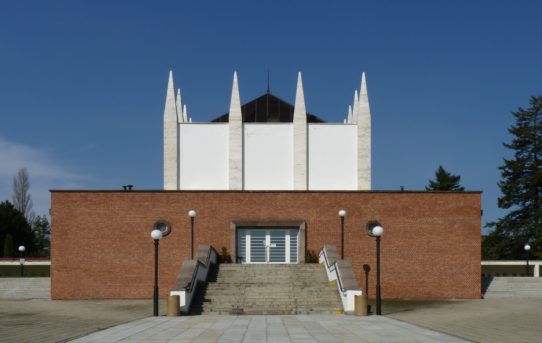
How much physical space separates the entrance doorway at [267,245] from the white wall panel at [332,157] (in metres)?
8.37

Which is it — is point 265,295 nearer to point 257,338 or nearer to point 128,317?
point 128,317

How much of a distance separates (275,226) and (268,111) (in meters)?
16.0

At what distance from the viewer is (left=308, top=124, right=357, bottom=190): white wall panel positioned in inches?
1553

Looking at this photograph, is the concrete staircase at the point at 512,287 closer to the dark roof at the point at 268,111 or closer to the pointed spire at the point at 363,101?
the pointed spire at the point at 363,101

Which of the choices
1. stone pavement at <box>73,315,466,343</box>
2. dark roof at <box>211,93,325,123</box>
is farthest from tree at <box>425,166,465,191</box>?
stone pavement at <box>73,315,466,343</box>

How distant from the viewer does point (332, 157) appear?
40.0 m

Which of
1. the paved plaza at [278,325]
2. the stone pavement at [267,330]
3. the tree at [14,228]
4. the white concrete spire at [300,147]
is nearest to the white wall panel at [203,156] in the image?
the white concrete spire at [300,147]

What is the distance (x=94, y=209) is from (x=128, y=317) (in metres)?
10.7

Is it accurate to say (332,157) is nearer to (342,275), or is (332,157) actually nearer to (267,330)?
(342,275)

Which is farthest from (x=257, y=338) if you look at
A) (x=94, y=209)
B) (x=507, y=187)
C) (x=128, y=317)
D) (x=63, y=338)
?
(x=507, y=187)

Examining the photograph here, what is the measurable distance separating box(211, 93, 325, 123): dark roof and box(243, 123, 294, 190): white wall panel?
14.9 feet

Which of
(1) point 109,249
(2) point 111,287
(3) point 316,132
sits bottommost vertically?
(2) point 111,287

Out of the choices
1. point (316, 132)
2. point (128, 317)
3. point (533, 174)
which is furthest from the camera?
point (533, 174)

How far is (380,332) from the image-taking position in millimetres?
15539
